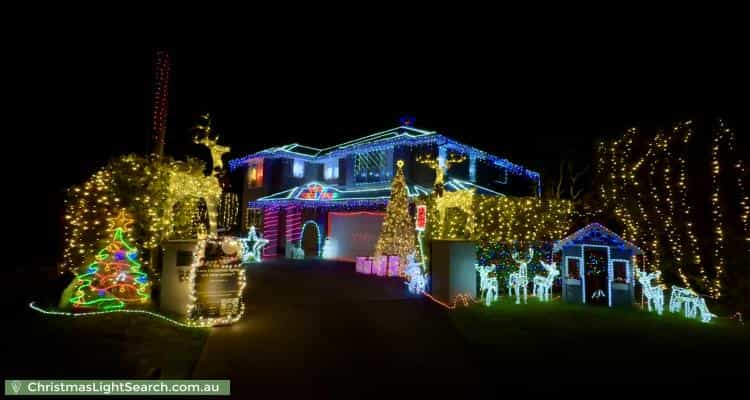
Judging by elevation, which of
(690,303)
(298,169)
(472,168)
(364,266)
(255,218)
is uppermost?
(298,169)

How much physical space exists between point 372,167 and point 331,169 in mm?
3852

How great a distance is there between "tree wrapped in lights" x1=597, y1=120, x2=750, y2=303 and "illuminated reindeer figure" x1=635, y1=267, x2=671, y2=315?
479 mm

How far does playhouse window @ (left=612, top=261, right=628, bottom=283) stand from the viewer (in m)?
9.57

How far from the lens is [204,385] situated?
179 inches

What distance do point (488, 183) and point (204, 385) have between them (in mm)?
19732

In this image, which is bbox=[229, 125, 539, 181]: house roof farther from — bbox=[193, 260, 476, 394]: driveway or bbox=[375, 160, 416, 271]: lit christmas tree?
bbox=[193, 260, 476, 394]: driveway

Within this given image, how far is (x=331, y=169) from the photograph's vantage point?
23062mm

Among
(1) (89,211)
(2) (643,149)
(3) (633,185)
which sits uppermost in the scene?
(2) (643,149)

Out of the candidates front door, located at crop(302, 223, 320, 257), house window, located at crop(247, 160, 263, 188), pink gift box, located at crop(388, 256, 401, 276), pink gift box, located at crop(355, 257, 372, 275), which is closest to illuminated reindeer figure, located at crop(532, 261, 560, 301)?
pink gift box, located at crop(388, 256, 401, 276)

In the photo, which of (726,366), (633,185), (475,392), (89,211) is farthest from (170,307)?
(633,185)

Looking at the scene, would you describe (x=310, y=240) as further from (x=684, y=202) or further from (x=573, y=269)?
(x=684, y=202)

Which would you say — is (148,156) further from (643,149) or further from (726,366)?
Answer: (643,149)

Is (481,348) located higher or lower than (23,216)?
lower

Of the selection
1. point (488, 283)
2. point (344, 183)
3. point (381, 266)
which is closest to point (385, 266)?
point (381, 266)
